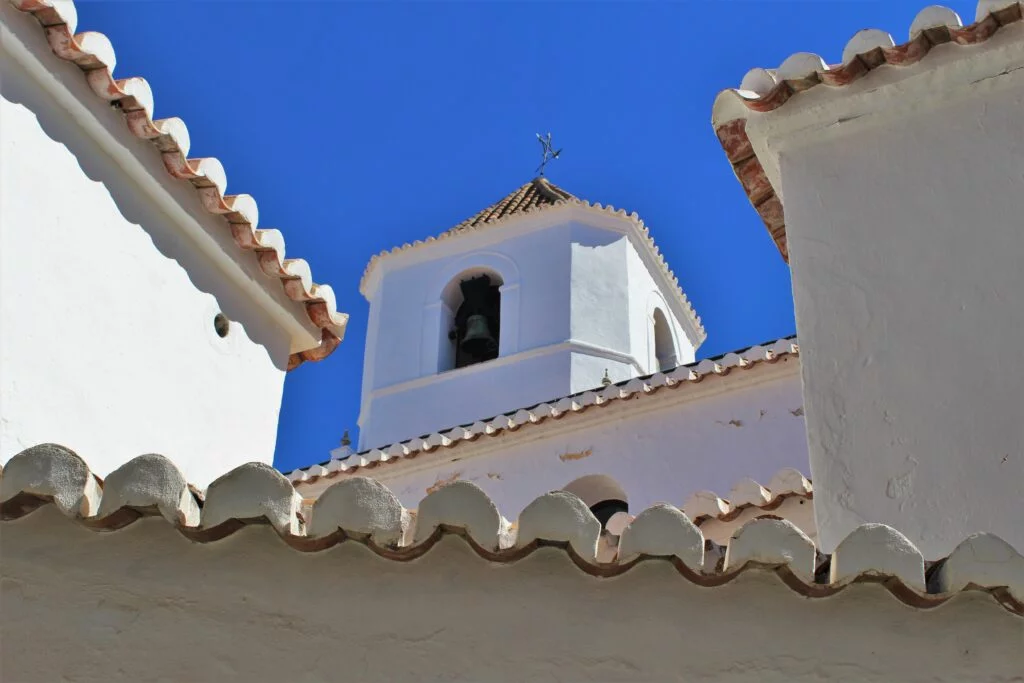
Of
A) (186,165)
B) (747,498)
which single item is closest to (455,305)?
(747,498)

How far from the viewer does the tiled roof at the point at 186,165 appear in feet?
18.4

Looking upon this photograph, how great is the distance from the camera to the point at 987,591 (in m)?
3.46

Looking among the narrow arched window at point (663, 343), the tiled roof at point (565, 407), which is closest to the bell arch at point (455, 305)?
the narrow arched window at point (663, 343)

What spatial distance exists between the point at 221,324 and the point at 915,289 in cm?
337

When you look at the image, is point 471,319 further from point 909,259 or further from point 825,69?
point 909,259

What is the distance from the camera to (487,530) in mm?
3533

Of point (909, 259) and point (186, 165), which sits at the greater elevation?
point (186, 165)

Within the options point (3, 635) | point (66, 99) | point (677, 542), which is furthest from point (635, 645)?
point (66, 99)

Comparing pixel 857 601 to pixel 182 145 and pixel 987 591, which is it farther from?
pixel 182 145

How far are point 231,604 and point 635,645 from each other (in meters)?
1.10

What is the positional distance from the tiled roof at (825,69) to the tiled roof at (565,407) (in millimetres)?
3832

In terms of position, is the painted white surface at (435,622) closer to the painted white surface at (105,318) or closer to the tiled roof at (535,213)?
the painted white surface at (105,318)

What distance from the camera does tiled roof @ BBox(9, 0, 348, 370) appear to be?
5594mm

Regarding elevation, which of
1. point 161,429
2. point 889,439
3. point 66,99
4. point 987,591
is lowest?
point 987,591
